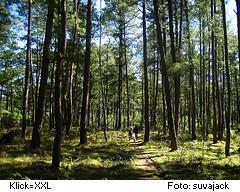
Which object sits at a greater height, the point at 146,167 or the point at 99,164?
the point at 99,164

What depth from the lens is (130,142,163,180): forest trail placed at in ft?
51.5

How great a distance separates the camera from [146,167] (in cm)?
1811

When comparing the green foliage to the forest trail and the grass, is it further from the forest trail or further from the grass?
the forest trail

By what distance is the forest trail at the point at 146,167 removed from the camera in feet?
51.5

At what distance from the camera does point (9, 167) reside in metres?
15.9

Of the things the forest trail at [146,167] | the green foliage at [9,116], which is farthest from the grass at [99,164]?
the green foliage at [9,116]

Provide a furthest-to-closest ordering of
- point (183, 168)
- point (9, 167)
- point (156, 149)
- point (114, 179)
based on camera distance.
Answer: point (156, 149)
point (183, 168)
point (9, 167)
point (114, 179)

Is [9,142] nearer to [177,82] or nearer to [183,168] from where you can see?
[183,168]

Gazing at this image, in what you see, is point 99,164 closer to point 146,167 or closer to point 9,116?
point 146,167

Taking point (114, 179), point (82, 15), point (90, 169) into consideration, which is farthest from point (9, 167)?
point (82, 15)

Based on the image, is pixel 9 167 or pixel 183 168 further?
pixel 183 168

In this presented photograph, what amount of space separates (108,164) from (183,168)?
3393mm

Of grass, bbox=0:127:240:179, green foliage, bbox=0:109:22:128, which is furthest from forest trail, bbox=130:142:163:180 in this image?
green foliage, bbox=0:109:22:128

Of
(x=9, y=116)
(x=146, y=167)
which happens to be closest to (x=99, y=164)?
(x=146, y=167)
